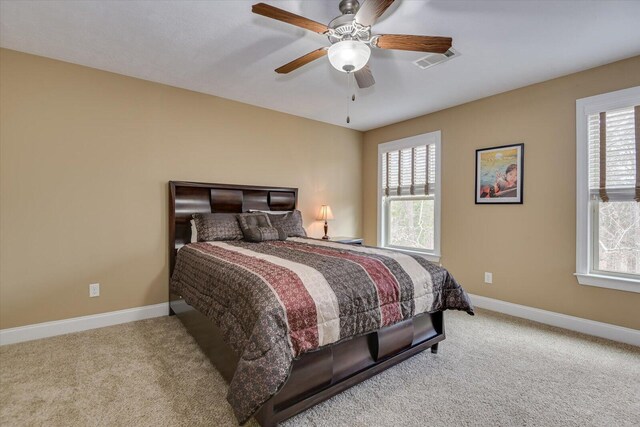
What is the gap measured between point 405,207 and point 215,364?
11.4 feet

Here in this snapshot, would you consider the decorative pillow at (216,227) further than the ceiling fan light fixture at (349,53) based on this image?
Yes

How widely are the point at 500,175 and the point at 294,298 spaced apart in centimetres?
309

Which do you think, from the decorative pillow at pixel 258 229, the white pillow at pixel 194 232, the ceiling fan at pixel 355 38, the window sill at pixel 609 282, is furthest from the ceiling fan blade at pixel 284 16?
the window sill at pixel 609 282

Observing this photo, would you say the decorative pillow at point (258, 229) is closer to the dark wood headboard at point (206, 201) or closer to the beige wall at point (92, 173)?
the dark wood headboard at point (206, 201)

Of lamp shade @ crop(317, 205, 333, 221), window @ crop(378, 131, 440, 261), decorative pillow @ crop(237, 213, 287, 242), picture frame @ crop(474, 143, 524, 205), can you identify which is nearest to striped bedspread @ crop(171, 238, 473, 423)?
decorative pillow @ crop(237, 213, 287, 242)

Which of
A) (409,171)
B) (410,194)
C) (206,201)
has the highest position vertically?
(409,171)

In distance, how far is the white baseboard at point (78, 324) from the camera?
8.67 feet

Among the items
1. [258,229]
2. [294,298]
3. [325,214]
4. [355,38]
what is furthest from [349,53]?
[325,214]

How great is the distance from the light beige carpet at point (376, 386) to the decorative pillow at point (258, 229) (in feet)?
3.65

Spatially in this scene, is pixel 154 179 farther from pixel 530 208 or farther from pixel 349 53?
pixel 530 208

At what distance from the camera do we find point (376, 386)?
200cm

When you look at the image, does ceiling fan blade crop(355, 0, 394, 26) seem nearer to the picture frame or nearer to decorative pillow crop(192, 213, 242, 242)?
decorative pillow crop(192, 213, 242, 242)

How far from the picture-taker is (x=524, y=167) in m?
3.35

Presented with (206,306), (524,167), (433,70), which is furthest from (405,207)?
(206,306)
